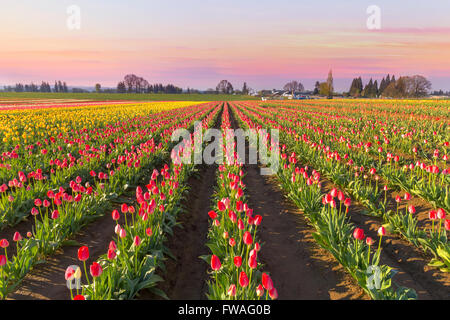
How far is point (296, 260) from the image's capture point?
173 inches

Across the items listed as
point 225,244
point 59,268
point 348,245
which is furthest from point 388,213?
point 59,268

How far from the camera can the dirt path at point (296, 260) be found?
12.0 ft

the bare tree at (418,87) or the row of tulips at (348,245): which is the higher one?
the bare tree at (418,87)

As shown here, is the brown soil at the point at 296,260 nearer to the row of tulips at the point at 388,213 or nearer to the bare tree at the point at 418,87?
the row of tulips at the point at 388,213

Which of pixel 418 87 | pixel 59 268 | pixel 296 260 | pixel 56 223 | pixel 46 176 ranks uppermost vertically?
pixel 418 87

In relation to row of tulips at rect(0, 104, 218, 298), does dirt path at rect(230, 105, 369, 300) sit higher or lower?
lower

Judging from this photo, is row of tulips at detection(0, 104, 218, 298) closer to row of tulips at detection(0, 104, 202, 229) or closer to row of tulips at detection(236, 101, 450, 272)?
row of tulips at detection(0, 104, 202, 229)

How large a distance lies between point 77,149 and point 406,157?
12403 millimetres

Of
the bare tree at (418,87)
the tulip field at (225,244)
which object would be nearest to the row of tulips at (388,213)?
the tulip field at (225,244)

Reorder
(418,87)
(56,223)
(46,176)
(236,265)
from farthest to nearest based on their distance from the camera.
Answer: (418,87)
(46,176)
(56,223)
(236,265)

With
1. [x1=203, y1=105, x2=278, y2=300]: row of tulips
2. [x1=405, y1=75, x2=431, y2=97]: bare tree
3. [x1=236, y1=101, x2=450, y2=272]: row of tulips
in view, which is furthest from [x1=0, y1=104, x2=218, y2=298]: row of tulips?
[x1=405, y1=75, x2=431, y2=97]: bare tree

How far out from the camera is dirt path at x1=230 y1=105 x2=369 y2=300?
12.0 feet

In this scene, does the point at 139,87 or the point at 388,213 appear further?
the point at 139,87

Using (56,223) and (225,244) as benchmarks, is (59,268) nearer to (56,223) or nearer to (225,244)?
(56,223)
